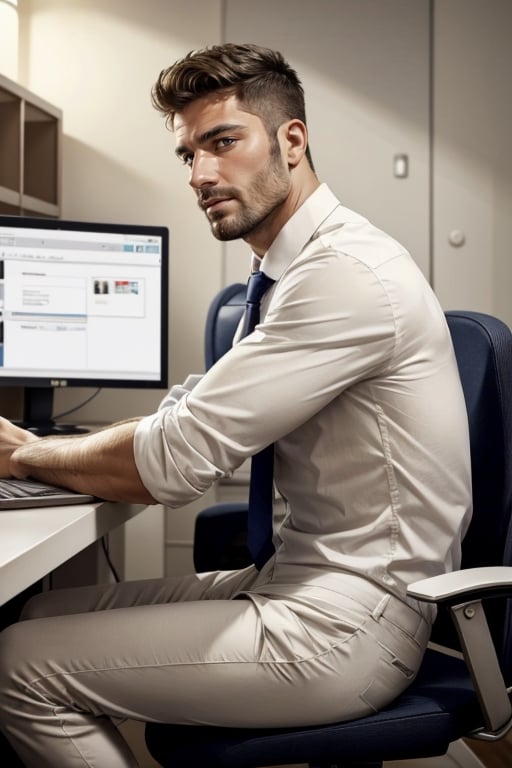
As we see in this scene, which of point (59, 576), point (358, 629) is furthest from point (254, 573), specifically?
point (59, 576)

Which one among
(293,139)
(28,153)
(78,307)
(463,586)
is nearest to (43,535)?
(463,586)

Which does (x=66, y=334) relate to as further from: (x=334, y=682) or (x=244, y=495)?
(x=334, y=682)

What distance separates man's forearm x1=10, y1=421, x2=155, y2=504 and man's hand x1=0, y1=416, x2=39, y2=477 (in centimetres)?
2

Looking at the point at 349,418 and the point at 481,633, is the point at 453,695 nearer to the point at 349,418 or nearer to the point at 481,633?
the point at 481,633

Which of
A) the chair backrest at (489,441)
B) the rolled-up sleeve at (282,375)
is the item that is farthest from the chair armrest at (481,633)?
the rolled-up sleeve at (282,375)

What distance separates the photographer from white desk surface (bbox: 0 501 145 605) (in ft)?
2.97

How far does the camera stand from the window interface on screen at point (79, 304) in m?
2.28

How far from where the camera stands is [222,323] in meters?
2.44

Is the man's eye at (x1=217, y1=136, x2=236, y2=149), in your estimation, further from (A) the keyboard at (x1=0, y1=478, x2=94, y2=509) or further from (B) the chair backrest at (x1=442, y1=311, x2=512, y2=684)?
(A) the keyboard at (x1=0, y1=478, x2=94, y2=509)

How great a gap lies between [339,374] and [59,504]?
0.44 metres

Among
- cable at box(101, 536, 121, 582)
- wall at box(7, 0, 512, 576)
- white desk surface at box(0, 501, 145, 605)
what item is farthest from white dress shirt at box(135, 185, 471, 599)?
wall at box(7, 0, 512, 576)

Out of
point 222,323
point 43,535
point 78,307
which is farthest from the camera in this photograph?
point 222,323

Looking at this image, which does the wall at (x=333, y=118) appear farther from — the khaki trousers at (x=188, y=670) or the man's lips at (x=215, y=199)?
the khaki trousers at (x=188, y=670)

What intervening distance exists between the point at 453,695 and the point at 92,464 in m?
0.58
